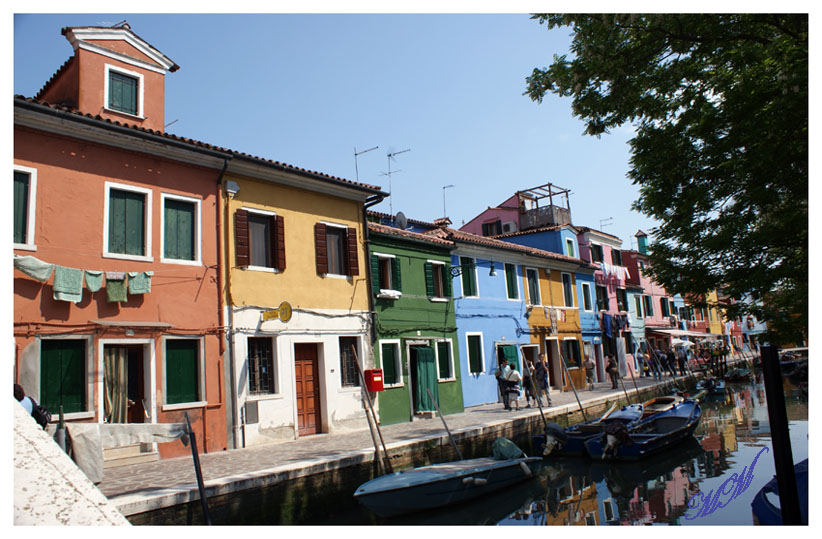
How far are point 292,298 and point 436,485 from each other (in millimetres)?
6415

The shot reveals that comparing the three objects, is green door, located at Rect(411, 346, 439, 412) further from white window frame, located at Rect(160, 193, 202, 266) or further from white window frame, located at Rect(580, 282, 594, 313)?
white window frame, located at Rect(580, 282, 594, 313)

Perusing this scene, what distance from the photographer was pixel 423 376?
17453 mm

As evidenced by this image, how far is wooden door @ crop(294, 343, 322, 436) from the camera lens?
14.0m

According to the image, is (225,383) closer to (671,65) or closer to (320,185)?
(320,185)

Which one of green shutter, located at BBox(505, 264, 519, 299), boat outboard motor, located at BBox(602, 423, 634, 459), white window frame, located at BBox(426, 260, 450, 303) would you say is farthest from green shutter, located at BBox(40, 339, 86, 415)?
green shutter, located at BBox(505, 264, 519, 299)

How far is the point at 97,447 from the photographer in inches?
330

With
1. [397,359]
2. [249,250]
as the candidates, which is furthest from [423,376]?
[249,250]

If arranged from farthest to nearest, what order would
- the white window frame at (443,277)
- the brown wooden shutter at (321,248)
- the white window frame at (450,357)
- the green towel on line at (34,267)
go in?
the white window frame at (443,277) → the white window frame at (450,357) → the brown wooden shutter at (321,248) → the green towel on line at (34,267)

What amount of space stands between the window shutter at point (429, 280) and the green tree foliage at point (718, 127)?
30.2ft

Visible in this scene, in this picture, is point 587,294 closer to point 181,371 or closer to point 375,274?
point 375,274

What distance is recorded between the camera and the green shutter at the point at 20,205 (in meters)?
9.88

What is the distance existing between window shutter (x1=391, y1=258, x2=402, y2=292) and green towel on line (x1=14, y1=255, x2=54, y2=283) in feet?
31.7

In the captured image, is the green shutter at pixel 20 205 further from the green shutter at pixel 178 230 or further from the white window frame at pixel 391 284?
the white window frame at pixel 391 284

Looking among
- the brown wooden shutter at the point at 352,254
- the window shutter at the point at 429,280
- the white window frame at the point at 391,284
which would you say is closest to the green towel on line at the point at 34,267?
the brown wooden shutter at the point at 352,254
